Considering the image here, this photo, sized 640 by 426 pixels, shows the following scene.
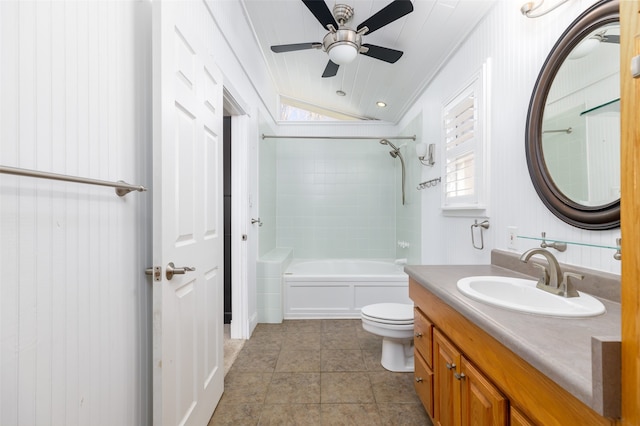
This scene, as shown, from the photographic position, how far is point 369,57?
2564 millimetres

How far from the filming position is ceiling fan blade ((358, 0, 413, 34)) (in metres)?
1.62

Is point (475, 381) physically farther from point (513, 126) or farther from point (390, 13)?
point (390, 13)

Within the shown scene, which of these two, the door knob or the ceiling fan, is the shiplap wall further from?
the ceiling fan

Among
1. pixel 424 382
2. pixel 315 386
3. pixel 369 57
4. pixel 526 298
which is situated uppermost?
pixel 369 57

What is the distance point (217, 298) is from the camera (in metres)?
1.65

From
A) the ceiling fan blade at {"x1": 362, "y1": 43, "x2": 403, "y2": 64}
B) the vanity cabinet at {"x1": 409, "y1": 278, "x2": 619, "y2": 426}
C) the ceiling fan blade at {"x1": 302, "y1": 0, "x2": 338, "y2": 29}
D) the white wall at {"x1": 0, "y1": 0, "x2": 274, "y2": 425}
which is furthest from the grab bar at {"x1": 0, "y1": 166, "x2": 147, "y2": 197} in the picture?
the ceiling fan blade at {"x1": 362, "y1": 43, "x2": 403, "y2": 64}

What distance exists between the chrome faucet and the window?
711 millimetres

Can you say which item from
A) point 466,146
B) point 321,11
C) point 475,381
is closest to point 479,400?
point 475,381

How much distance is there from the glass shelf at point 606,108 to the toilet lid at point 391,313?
146cm

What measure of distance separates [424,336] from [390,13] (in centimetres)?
187

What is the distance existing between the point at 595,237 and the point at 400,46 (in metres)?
1.94

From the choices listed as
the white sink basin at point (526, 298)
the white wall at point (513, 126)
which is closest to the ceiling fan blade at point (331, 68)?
the white wall at point (513, 126)

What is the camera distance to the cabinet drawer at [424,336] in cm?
141

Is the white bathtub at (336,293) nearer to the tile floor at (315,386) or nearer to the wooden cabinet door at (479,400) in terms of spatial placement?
the tile floor at (315,386)
